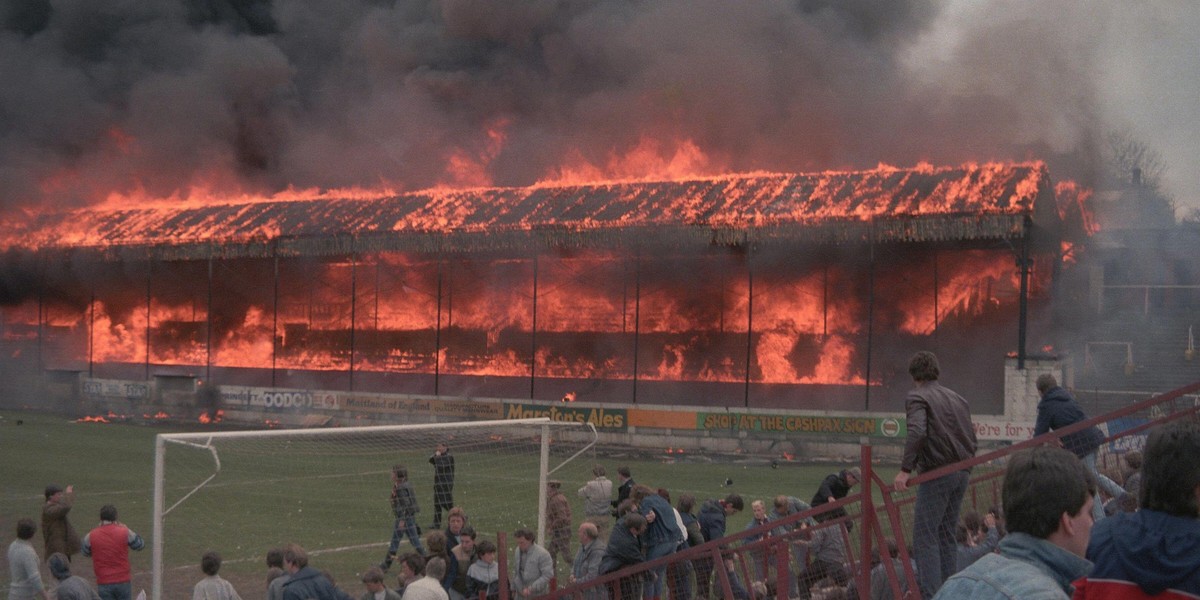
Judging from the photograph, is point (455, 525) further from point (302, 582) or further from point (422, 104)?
point (422, 104)

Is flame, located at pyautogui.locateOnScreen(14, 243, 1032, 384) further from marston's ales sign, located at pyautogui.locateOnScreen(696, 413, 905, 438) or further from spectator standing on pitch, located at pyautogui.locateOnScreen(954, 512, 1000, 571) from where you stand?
spectator standing on pitch, located at pyautogui.locateOnScreen(954, 512, 1000, 571)

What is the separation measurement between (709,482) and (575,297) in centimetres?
1692

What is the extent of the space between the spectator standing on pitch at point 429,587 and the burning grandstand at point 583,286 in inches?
683

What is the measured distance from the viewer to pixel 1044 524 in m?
2.70

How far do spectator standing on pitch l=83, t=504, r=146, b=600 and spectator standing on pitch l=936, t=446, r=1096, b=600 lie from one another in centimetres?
839

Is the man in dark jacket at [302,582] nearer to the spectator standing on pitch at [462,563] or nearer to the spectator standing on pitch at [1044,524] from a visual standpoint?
the spectator standing on pitch at [462,563]

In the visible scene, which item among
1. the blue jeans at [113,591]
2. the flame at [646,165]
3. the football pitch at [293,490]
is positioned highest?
the flame at [646,165]

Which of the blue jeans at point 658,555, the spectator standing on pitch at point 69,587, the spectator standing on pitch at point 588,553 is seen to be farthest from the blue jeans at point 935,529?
the spectator standing on pitch at point 69,587

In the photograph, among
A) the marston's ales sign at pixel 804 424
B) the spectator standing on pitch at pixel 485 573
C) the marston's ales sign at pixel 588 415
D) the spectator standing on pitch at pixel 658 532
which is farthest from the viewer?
the marston's ales sign at pixel 588 415

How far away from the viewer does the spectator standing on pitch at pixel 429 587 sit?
23.8 feet

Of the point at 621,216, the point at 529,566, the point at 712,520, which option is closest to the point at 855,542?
the point at 712,520

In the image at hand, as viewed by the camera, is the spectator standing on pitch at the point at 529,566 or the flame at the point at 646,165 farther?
the flame at the point at 646,165

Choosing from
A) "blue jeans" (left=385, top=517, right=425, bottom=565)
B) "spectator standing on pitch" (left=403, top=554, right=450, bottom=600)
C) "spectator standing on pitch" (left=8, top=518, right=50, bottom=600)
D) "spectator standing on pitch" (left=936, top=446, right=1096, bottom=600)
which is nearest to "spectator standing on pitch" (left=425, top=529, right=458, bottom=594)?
"spectator standing on pitch" (left=403, top=554, right=450, bottom=600)

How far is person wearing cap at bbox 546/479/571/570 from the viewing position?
11.8 meters
